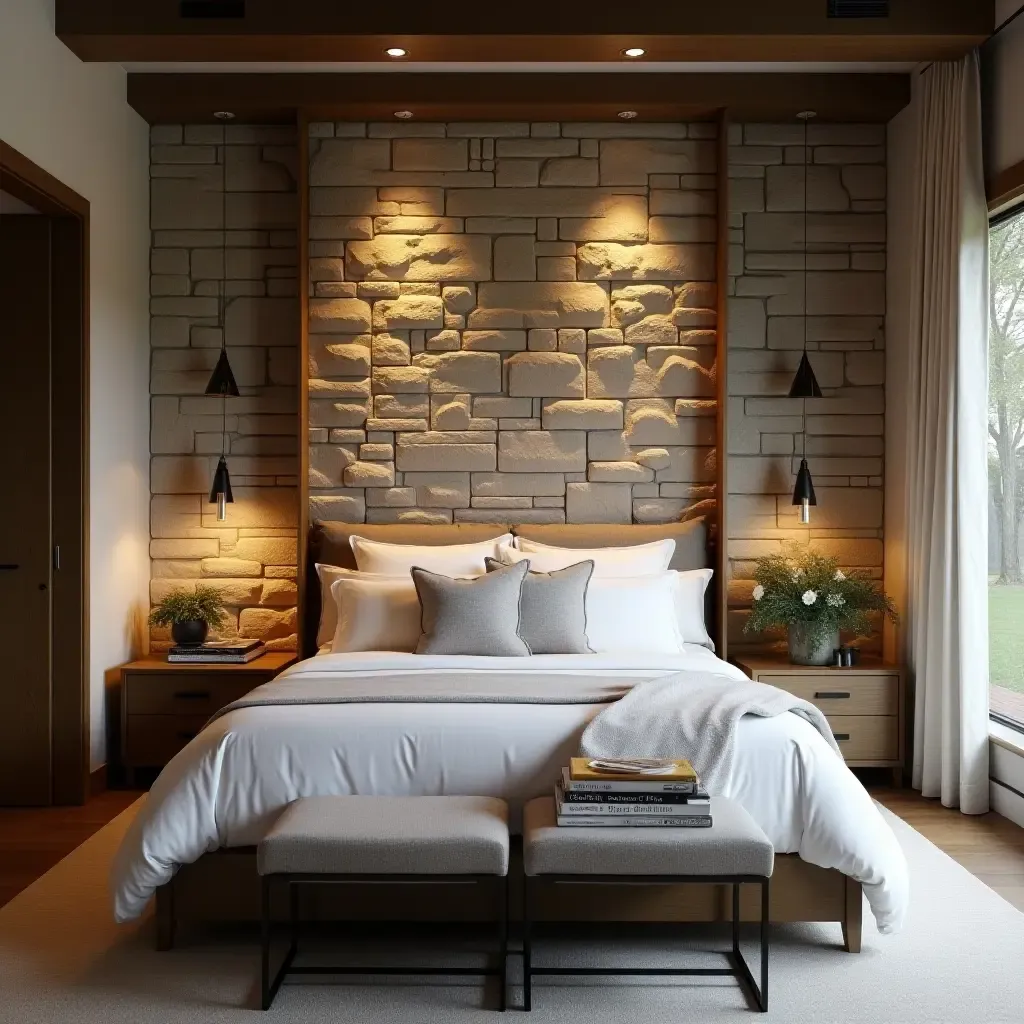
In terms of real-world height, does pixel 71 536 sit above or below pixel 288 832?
above

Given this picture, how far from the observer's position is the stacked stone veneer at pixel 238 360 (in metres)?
5.28

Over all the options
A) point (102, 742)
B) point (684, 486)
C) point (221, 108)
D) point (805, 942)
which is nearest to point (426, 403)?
point (684, 486)

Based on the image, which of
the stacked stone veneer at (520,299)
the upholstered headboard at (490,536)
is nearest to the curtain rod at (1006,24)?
the stacked stone veneer at (520,299)

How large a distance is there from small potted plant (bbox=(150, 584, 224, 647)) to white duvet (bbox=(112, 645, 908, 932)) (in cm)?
175

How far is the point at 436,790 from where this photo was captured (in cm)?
311

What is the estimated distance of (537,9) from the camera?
4.36m

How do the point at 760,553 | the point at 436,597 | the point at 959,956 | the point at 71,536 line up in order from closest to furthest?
the point at 959,956, the point at 436,597, the point at 71,536, the point at 760,553

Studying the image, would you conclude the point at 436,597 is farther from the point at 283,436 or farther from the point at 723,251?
the point at 723,251

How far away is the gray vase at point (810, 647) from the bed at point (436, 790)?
1.71 metres

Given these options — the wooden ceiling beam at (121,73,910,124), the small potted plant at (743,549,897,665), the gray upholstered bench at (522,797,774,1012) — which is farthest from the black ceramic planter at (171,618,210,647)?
the gray upholstered bench at (522,797,774,1012)

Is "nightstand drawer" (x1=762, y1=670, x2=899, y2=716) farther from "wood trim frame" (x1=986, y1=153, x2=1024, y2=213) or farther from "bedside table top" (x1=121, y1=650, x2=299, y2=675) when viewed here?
"bedside table top" (x1=121, y1=650, x2=299, y2=675)

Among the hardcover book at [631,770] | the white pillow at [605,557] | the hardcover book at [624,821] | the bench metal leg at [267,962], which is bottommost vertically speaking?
the bench metal leg at [267,962]

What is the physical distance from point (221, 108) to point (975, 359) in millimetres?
3334

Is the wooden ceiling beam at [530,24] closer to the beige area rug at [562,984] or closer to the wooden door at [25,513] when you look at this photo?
the wooden door at [25,513]
